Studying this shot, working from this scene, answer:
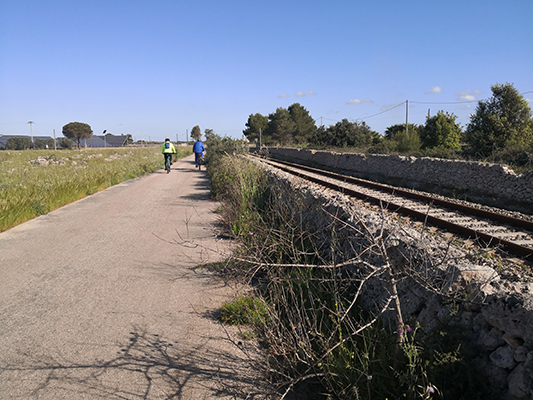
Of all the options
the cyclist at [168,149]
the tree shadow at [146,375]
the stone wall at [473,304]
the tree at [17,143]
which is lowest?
A: the tree shadow at [146,375]

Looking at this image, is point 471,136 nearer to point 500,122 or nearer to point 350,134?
point 500,122

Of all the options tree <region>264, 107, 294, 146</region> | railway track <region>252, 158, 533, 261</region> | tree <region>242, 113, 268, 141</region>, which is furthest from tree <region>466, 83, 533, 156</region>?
tree <region>242, 113, 268, 141</region>

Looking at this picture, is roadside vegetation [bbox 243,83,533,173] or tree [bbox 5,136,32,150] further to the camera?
tree [bbox 5,136,32,150]

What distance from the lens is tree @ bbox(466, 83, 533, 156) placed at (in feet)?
65.6

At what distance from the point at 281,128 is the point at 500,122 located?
62406mm

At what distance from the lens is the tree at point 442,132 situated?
3175 cm

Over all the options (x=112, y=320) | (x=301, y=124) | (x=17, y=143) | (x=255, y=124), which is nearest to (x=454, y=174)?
(x=112, y=320)

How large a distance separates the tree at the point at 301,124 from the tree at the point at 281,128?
5.79 feet

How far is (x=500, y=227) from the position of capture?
7.09 meters

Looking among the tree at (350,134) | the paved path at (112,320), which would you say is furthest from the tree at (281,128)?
the paved path at (112,320)

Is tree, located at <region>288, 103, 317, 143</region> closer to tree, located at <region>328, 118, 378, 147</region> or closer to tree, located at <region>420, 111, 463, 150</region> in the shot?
tree, located at <region>328, 118, 378, 147</region>

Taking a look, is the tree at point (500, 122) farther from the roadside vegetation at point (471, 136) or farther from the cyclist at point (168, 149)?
the cyclist at point (168, 149)

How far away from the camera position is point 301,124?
8369 centimetres

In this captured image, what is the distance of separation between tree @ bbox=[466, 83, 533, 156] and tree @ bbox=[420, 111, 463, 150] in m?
9.46
